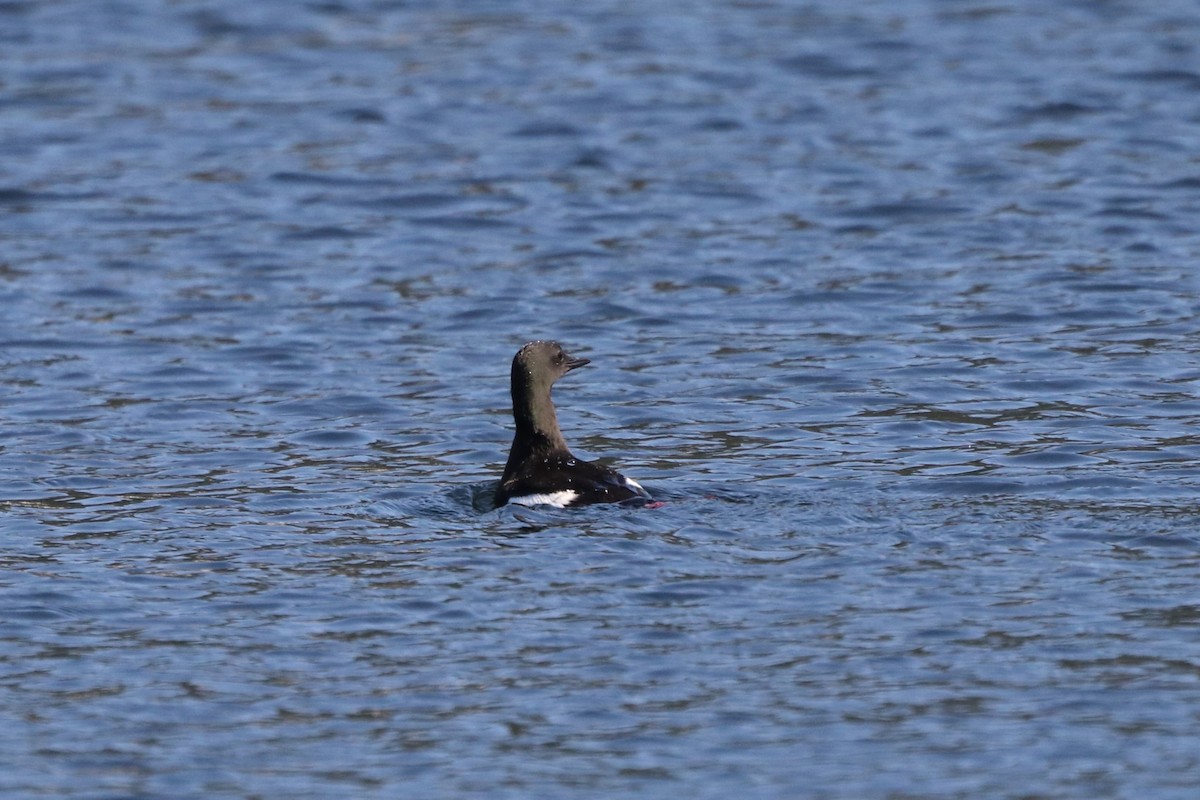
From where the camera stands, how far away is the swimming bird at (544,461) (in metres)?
11.3

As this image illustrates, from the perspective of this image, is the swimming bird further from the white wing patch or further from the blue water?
the blue water

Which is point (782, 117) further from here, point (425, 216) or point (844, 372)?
point (844, 372)

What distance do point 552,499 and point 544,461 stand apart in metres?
0.55

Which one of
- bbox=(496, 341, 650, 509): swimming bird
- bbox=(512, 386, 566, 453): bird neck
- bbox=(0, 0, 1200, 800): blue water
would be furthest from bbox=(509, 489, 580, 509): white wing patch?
bbox=(512, 386, 566, 453): bird neck

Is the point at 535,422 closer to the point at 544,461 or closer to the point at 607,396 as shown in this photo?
the point at 544,461

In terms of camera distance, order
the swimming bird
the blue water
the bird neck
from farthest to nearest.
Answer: the bird neck
the swimming bird
the blue water

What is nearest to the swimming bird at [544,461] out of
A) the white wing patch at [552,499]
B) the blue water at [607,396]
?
the white wing patch at [552,499]

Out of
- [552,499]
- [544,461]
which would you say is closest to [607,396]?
[544,461]

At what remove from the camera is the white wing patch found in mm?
11297

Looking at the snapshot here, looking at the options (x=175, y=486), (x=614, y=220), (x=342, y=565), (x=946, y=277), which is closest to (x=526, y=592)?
(x=342, y=565)

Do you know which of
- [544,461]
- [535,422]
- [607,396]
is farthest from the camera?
[607,396]

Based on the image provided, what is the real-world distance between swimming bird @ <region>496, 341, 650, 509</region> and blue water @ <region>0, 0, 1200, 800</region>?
0.20 m

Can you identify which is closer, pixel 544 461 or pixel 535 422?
pixel 544 461

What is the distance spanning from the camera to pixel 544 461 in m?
11.9
